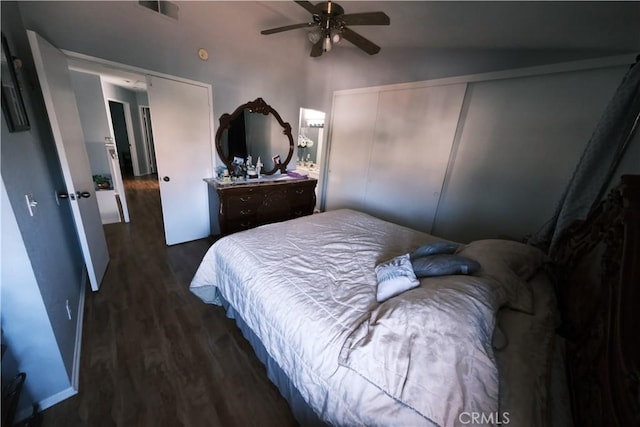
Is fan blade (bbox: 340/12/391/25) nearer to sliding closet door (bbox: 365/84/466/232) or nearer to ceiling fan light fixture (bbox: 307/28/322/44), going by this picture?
ceiling fan light fixture (bbox: 307/28/322/44)

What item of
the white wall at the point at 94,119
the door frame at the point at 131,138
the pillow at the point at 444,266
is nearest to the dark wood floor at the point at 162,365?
the pillow at the point at 444,266

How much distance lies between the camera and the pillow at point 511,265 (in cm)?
105

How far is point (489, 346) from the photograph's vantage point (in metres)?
0.77

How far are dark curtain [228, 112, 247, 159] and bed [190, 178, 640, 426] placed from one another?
1915 mm

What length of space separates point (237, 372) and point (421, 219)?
254 centimetres

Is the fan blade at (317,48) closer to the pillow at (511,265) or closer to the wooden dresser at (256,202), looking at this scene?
the wooden dresser at (256,202)

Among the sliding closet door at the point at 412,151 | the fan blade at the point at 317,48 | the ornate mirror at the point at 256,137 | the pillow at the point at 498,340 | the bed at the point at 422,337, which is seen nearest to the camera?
the bed at the point at 422,337

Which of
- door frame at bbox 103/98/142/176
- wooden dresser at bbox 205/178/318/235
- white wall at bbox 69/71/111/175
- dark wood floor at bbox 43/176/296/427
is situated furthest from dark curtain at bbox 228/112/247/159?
door frame at bbox 103/98/142/176

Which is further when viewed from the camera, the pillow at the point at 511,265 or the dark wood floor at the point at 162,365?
the dark wood floor at the point at 162,365

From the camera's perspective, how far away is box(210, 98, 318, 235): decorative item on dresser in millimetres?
2664

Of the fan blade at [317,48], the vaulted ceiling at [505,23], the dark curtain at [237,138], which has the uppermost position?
the vaulted ceiling at [505,23]

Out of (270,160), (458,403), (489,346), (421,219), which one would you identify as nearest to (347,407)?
(458,403)

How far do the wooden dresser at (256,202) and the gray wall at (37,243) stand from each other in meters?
1.22

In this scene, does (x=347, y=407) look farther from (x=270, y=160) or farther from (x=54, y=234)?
(x=270, y=160)
